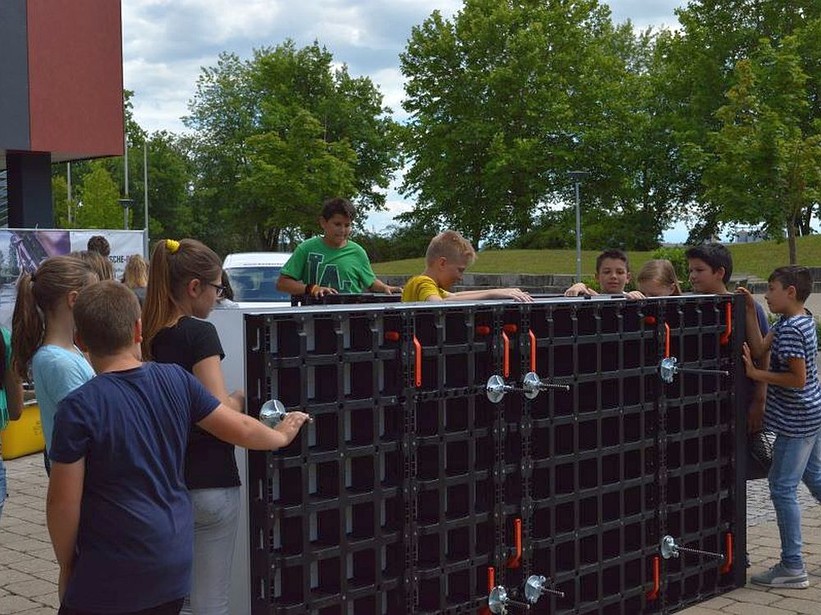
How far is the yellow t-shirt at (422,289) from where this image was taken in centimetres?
536

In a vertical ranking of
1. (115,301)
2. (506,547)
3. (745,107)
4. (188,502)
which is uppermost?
(745,107)

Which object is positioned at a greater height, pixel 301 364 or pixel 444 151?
pixel 444 151

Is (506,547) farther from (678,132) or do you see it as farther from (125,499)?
(678,132)

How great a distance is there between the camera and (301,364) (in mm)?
4008

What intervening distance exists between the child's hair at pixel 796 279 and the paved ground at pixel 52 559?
5.73 feet

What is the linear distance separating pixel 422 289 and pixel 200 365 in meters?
1.86

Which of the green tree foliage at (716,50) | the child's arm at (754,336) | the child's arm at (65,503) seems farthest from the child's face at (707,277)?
the green tree foliage at (716,50)

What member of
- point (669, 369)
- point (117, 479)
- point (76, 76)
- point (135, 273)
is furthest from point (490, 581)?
point (76, 76)

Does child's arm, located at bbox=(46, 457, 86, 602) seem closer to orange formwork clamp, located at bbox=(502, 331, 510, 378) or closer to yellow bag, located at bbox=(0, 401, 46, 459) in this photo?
orange formwork clamp, located at bbox=(502, 331, 510, 378)

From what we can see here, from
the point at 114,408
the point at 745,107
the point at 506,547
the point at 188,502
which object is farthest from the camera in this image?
the point at 745,107

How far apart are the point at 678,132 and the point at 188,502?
4390 cm

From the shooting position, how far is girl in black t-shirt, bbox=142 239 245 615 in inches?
148

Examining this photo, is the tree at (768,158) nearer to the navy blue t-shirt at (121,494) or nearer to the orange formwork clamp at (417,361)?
the orange formwork clamp at (417,361)

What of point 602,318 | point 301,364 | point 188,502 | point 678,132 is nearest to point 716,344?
point 602,318
